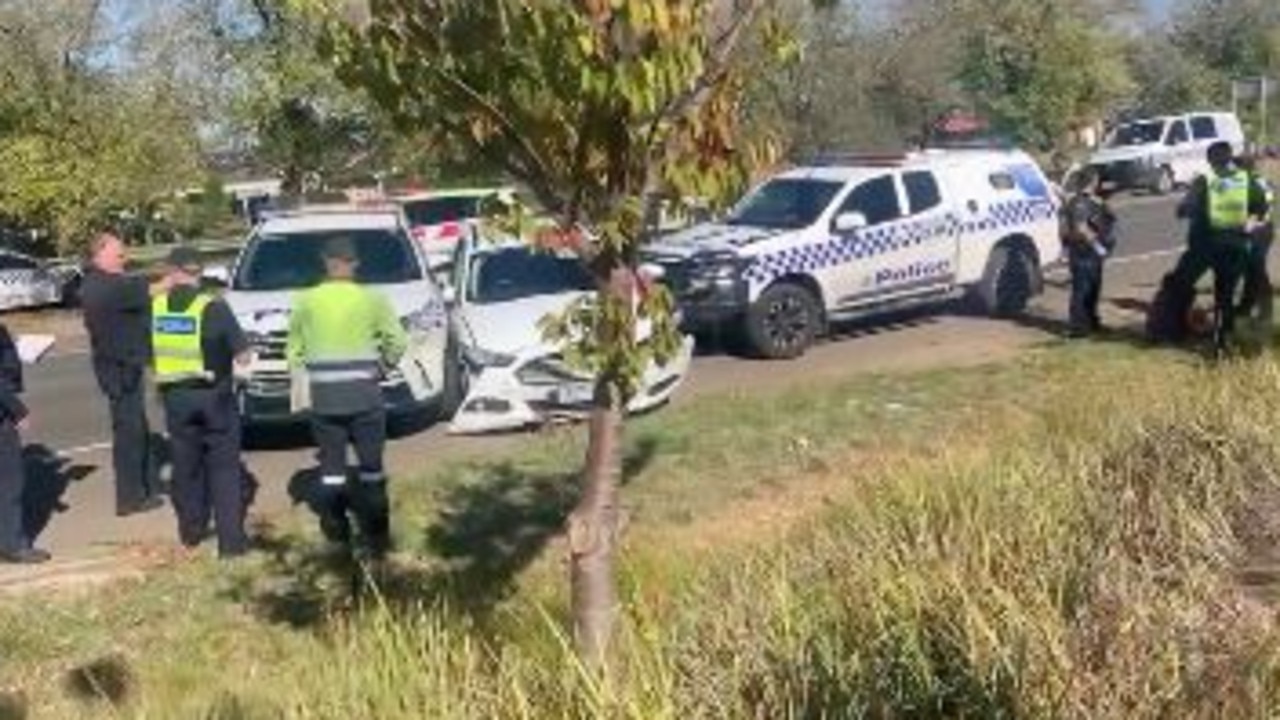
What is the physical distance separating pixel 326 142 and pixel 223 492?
19247mm

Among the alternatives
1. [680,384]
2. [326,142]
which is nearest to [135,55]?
[326,142]

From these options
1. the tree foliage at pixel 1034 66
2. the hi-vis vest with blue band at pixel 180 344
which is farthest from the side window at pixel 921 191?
the tree foliage at pixel 1034 66

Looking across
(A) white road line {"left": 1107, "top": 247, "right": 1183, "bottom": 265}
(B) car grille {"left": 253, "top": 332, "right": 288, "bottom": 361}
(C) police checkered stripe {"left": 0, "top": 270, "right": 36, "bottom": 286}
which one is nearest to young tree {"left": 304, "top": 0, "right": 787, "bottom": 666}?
(B) car grille {"left": 253, "top": 332, "right": 288, "bottom": 361}

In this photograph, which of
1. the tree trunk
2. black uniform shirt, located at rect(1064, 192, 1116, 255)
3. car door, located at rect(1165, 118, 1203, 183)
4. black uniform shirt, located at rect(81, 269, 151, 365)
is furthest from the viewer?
car door, located at rect(1165, 118, 1203, 183)

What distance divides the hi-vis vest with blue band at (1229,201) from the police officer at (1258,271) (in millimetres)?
168

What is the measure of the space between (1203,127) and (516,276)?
106 feet

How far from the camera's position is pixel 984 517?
6.62 meters

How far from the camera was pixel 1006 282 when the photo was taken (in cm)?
1761

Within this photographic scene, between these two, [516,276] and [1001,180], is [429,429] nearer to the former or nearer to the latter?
[516,276]

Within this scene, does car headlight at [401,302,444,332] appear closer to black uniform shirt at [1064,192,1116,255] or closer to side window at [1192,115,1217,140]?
black uniform shirt at [1064,192,1116,255]

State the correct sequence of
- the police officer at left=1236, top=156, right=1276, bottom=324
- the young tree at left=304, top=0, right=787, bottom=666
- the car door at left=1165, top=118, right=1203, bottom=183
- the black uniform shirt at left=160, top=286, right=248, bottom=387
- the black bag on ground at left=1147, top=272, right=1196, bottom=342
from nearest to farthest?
1. the young tree at left=304, top=0, right=787, bottom=666
2. the black uniform shirt at left=160, top=286, right=248, bottom=387
3. the police officer at left=1236, top=156, right=1276, bottom=324
4. the black bag on ground at left=1147, top=272, right=1196, bottom=342
5. the car door at left=1165, top=118, right=1203, bottom=183

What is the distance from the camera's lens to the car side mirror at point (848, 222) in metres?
16.0

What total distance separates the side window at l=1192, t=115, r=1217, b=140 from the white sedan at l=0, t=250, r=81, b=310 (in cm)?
2679

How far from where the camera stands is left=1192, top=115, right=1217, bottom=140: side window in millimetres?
42281
